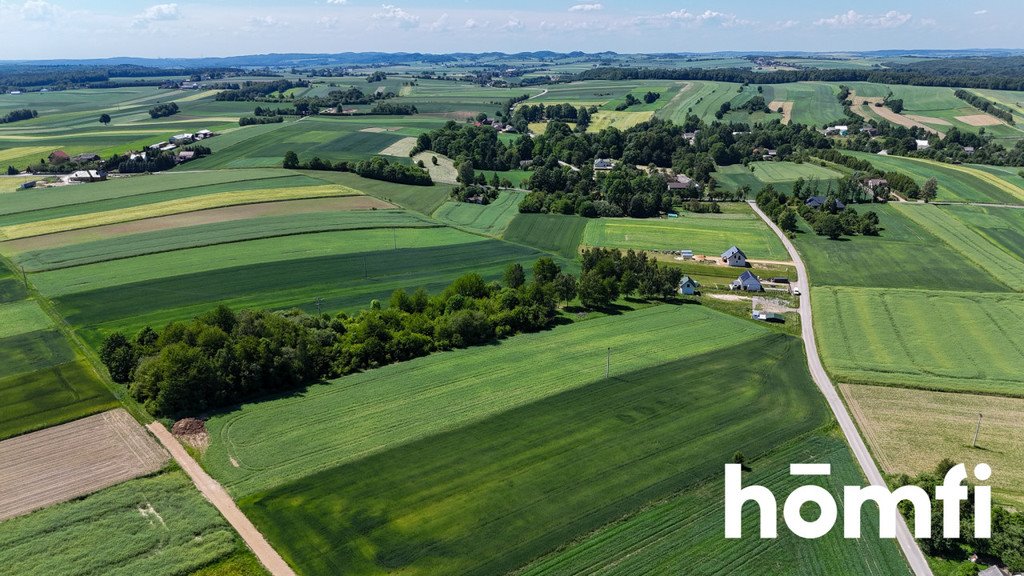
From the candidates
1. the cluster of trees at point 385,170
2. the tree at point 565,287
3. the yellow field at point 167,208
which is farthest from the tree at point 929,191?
the yellow field at point 167,208

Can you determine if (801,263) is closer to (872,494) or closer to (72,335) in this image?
(872,494)

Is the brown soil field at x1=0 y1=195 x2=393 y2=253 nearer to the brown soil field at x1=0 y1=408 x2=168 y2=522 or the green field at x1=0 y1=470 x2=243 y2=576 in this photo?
the brown soil field at x1=0 y1=408 x2=168 y2=522

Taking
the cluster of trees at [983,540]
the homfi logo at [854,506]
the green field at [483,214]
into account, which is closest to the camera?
the cluster of trees at [983,540]

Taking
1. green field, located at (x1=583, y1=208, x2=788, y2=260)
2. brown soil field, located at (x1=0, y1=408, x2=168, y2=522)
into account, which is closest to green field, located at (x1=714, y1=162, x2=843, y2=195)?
green field, located at (x1=583, y1=208, x2=788, y2=260)

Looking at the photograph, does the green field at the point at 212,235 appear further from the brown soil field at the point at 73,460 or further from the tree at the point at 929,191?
the tree at the point at 929,191

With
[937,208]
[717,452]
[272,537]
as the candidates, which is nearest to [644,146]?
[937,208]

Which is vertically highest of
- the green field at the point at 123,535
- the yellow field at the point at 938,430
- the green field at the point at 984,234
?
the green field at the point at 984,234
